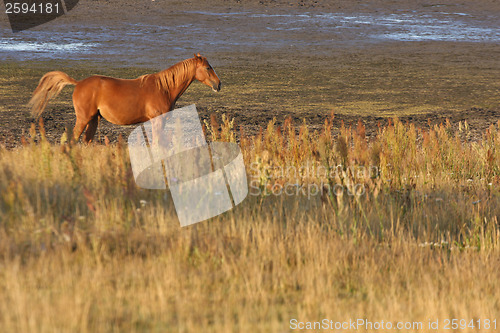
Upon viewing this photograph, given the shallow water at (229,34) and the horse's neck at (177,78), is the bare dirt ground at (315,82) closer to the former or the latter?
the shallow water at (229,34)

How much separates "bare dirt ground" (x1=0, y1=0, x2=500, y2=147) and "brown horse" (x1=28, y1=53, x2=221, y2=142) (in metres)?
0.97

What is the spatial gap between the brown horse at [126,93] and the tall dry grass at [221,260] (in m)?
1.88

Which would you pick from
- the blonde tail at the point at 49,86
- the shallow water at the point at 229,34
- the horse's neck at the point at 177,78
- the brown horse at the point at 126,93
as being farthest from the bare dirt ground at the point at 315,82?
the horse's neck at the point at 177,78

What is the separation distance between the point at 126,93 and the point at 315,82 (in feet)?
51.4

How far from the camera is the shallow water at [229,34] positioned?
3081 centimetres

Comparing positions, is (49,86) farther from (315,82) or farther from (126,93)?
(315,82)

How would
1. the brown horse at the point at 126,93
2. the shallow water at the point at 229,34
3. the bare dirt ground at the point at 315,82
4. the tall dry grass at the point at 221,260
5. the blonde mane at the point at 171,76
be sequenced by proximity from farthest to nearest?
the shallow water at the point at 229,34 → the bare dirt ground at the point at 315,82 → the blonde mane at the point at 171,76 → the brown horse at the point at 126,93 → the tall dry grass at the point at 221,260

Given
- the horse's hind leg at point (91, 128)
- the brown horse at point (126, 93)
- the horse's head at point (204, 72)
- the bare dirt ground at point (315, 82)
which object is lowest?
the bare dirt ground at point (315, 82)

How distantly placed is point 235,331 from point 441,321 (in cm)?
147

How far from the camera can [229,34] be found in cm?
3719

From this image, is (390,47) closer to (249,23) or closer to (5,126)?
(249,23)

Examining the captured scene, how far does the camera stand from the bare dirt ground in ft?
52.6

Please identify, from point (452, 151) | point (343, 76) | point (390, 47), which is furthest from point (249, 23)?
point (452, 151)

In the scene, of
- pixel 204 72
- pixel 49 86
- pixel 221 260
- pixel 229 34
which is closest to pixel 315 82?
pixel 229 34
